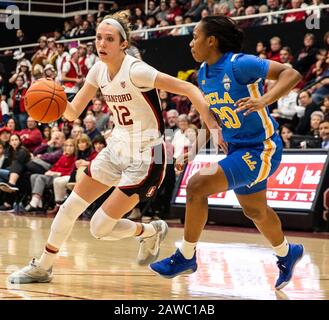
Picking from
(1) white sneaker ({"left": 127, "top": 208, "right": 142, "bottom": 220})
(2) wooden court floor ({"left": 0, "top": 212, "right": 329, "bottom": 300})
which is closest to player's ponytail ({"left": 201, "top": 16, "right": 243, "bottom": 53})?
(2) wooden court floor ({"left": 0, "top": 212, "right": 329, "bottom": 300})

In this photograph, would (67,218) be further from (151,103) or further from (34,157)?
(34,157)

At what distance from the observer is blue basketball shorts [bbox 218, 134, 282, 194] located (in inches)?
219

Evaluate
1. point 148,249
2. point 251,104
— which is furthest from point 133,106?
point 148,249

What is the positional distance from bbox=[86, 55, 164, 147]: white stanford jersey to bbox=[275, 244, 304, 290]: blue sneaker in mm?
1294

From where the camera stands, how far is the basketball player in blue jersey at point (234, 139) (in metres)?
5.56

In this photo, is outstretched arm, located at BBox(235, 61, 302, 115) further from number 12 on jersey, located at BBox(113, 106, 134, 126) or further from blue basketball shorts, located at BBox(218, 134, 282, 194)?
number 12 on jersey, located at BBox(113, 106, 134, 126)

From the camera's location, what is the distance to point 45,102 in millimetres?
6008

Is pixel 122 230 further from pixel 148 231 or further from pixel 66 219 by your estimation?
pixel 66 219

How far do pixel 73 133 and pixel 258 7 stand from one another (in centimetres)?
475

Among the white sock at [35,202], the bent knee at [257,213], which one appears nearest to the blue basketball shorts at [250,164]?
the bent knee at [257,213]

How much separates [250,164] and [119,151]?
3.60 feet

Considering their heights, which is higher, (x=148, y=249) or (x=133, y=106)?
(x=133, y=106)

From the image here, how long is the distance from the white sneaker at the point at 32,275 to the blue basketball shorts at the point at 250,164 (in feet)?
4.98

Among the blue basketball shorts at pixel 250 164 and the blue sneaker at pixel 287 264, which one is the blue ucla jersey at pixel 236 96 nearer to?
the blue basketball shorts at pixel 250 164
